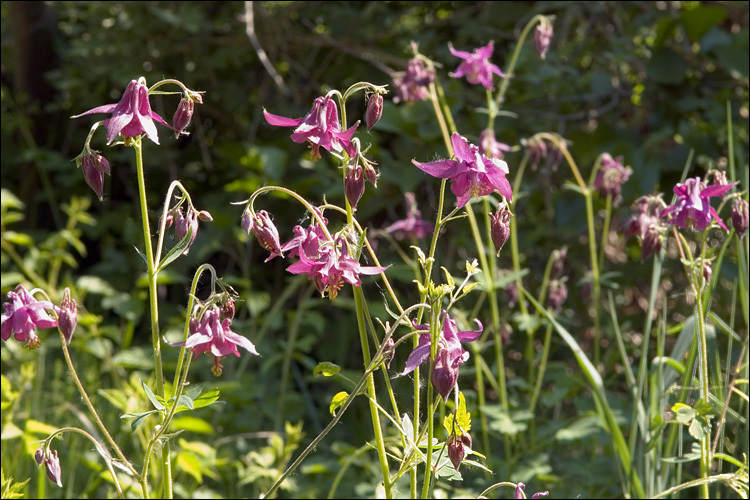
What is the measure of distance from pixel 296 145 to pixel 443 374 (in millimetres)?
2721

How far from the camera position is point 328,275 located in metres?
1.24

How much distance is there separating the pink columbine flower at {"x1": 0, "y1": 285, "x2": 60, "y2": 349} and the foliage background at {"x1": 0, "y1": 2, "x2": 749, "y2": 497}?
1.27m

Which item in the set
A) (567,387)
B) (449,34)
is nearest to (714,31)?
(449,34)

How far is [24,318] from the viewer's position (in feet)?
4.71

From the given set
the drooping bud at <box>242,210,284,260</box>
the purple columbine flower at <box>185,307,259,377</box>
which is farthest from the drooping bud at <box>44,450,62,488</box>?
the drooping bud at <box>242,210,284,260</box>

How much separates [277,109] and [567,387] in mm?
2004

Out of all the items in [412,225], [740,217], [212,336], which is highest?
[740,217]

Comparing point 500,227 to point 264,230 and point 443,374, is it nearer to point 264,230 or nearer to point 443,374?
point 443,374

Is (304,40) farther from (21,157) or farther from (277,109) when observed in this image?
(21,157)

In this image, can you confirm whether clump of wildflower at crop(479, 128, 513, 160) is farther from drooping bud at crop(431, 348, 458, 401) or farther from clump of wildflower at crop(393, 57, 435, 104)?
drooping bud at crop(431, 348, 458, 401)

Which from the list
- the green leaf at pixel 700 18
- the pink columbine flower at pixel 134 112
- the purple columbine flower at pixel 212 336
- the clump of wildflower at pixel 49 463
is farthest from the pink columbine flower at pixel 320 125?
the green leaf at pixel 700 18

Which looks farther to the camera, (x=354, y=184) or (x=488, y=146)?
(x=488, y=146)

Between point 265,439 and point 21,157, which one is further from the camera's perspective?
point 21,157

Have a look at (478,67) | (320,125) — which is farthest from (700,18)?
(320,125)
